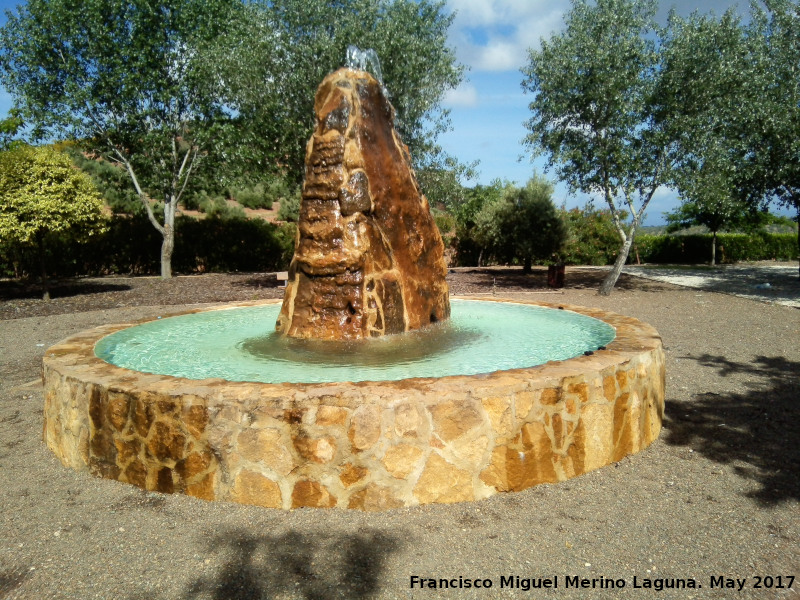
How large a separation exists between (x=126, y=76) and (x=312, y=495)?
17082mm

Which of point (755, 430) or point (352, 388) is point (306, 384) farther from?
point (755, 430)

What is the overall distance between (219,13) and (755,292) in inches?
699

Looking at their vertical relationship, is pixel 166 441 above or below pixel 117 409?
below

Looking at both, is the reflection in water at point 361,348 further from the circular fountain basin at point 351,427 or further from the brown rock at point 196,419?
the brown rock at point 196,419

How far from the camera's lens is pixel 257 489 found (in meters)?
3.31

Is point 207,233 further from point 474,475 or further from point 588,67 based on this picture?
point 474,475

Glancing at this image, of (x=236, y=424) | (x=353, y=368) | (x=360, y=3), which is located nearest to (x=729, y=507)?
(x=353, y=368)

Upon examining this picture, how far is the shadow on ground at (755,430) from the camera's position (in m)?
3.72

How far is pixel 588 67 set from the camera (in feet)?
43.3

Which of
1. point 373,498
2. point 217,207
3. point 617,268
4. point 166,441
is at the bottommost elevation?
point 373,498

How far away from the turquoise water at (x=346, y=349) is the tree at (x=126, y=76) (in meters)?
12.8

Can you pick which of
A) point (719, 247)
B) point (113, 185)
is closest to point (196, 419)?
point (113, 185)

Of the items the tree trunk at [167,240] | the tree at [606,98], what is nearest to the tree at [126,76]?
the tree trunk at [167,240]

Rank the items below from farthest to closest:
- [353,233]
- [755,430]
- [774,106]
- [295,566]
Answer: [774,106]
[353,233]
[755,430]
[295,566]
